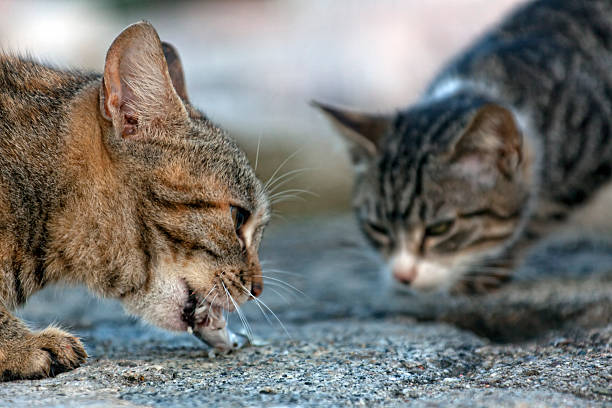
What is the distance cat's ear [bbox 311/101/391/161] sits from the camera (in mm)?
3586

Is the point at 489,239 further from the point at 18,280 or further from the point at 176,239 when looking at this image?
the point at 18,280

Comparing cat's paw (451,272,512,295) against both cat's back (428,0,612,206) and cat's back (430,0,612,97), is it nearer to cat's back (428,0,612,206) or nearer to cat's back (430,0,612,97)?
cat's back (428,0,612,206)

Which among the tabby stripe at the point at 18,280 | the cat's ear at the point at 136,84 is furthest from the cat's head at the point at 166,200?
the tabby stripe at the point at 18,280

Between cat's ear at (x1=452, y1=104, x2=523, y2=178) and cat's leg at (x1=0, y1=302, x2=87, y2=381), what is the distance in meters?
1.97

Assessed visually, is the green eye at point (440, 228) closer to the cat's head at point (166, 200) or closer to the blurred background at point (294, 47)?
the cat's head at point (166, 200)

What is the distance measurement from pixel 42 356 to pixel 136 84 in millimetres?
821

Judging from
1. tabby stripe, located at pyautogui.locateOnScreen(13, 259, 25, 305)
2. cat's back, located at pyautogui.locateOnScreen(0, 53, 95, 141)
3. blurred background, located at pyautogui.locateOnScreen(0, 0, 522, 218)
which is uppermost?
blurred background, located at pyautogui.locateOnScreen(0, 0, 522, 218)

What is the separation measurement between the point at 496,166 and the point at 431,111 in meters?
0.47

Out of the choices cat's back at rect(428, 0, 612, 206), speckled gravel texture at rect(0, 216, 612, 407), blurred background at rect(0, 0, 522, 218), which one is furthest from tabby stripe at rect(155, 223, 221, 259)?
blurred background at rect(0, 0, 522, 218)

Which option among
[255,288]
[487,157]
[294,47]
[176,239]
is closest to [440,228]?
[487,157]

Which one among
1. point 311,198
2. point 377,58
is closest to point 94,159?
point 311,198

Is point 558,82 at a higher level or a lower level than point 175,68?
higher

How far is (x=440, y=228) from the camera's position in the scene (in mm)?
3291

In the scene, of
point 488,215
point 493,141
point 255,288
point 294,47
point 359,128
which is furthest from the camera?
point 294,47
